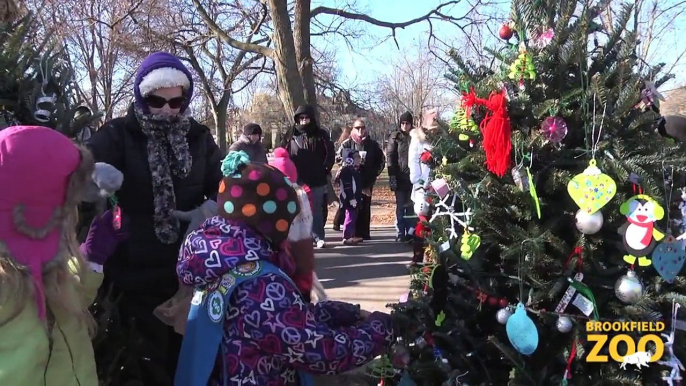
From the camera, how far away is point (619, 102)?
2.39 m

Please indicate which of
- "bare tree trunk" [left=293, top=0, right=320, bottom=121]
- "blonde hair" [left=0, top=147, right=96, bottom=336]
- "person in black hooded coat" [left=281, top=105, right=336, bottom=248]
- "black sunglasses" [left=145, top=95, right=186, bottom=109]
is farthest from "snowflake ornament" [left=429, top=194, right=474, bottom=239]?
"bare tree trunk" [left=293, top=0, right=320, bottom=121]

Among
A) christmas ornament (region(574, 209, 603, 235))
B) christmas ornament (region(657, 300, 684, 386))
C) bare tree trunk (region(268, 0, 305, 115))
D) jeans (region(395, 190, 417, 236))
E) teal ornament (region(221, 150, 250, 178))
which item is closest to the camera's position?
teal ornament (region(221, 150, 250, 178))

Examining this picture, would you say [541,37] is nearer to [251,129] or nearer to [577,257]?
[577,257]

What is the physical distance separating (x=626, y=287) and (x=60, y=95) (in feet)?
8.44

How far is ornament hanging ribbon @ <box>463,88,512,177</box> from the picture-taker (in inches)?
94.7

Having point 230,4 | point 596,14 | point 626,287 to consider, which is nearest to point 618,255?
point 626,287

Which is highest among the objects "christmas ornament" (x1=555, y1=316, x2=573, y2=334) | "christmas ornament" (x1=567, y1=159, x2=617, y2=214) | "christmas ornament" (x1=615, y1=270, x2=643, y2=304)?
"christmas ornament" (x1=567, y1=159, x2=617, y2=214)

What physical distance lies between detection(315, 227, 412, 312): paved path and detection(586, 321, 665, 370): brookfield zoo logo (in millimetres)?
3315

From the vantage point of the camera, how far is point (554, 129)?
7.82ft

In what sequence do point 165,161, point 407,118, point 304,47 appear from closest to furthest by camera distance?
point 165,161 → point 407,118 → point 304,47

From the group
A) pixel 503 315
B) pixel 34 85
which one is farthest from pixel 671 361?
pixel 34 85

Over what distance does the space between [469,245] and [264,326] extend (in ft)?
3.06

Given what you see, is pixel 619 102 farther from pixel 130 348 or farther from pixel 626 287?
pixel 130 348

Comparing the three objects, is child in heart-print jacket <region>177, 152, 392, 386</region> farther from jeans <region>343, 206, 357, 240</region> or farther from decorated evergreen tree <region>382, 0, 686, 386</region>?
jeans <region>343, 206, 357, 240</region>
